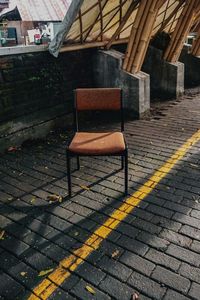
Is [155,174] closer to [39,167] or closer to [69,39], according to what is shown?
[39,167]

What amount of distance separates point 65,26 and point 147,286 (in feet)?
15.6

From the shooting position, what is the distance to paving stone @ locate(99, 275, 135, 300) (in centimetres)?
264

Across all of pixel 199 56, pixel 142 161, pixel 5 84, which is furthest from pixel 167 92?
pixel 5 84

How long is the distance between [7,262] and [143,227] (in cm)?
153

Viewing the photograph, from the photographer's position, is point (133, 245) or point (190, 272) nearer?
point (190, 272)

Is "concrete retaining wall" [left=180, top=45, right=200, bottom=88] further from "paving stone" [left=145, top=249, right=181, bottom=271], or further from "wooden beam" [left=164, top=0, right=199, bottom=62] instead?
"paving stone" [left=145, top=249, right=181, bottom=271]

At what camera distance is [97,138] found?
171 inches

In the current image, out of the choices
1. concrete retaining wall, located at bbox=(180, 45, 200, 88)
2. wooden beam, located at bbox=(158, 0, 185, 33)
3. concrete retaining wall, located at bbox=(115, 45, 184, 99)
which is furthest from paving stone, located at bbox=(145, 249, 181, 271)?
concrete retaining wall, located at bbox=(180, 45, 200, 88)

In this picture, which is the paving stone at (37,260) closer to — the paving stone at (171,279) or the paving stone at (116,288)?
the paving stone at (116,288)

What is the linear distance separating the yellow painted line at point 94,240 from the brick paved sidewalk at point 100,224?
0.05 m

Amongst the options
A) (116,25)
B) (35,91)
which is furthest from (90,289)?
(116,25)

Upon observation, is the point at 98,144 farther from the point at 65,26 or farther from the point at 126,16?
the point at 126,16

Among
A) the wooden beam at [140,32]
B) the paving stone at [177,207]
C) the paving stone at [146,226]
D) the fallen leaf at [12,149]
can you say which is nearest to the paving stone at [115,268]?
the paving stone at [146,226]

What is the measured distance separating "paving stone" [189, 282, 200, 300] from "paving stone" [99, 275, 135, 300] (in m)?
0.51
